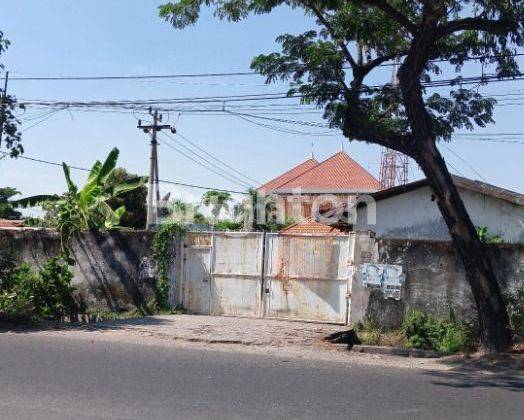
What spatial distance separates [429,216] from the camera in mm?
16875

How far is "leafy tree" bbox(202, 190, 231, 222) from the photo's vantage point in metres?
36.5

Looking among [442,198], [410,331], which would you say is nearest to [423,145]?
[442,198]

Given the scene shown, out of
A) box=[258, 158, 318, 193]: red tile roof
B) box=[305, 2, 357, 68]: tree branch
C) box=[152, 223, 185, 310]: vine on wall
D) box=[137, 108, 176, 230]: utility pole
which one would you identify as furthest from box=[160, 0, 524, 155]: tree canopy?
box=[258, 158, 318, 193]: red tile roof

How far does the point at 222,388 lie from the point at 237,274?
691 cm

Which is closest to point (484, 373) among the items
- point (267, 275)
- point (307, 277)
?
point (307, 277)

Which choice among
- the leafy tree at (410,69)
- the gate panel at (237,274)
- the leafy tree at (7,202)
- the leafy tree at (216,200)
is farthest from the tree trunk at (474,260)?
the leafy tree at (216,200)

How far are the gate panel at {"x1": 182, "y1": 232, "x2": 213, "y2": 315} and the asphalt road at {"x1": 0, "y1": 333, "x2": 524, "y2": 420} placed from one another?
4.44m

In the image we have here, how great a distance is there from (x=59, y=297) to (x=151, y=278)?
2034 millimetres

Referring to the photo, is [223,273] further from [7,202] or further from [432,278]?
[7,202]

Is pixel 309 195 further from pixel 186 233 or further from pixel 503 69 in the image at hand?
pixel 503 69

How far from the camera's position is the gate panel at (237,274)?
1441cm

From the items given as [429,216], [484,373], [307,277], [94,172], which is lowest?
[484,373]

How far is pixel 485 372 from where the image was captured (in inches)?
384

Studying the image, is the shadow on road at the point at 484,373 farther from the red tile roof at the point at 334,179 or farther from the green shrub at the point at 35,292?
the red tile roof at the point at 334,179
